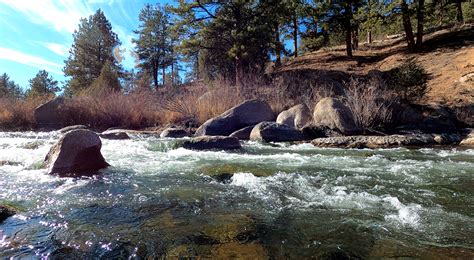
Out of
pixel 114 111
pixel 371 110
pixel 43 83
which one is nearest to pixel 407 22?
pixel 371 110

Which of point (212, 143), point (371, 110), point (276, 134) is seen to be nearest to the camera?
point (212, 143)

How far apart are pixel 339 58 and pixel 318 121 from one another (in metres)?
15.0

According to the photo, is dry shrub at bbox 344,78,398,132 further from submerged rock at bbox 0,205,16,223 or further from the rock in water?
submerged rock at bbox 0,205,16,223

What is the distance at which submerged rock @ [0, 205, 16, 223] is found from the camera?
3639mm

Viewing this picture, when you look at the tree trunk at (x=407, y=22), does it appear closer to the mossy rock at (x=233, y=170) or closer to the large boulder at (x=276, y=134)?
the large boulder at (x=276, y=134)

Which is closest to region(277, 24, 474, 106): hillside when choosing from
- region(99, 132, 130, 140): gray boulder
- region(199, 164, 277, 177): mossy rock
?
region(199, 164, 277, 177): mossy rock

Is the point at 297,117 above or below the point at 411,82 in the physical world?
below

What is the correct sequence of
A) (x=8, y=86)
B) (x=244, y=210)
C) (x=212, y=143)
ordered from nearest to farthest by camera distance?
(x=244, y=210), (x=212, y=143), (x=8, y=86)

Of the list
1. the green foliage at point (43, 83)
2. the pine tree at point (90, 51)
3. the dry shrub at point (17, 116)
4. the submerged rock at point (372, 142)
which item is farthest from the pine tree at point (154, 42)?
the submerged rock at point (372, 142)

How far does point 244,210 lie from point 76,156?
3.57 metres

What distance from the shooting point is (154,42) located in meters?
38.9

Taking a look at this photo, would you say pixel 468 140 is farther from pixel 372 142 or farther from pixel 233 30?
pixel 233 30

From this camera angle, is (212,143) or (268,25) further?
(268,25)

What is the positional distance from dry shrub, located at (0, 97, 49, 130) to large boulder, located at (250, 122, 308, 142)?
11.7 metres
